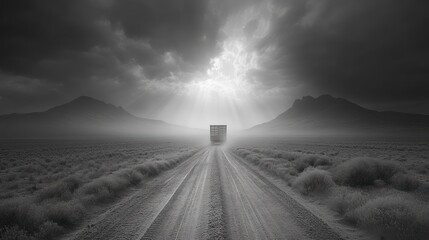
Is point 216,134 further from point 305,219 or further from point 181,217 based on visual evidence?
point 305,219

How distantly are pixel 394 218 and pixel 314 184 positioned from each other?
14.4ft

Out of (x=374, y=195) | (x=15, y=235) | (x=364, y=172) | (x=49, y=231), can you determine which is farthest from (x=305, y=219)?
(x=15, y=235)

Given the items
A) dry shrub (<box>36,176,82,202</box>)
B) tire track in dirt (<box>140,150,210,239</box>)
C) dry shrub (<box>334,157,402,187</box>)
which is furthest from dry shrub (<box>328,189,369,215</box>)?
dry shrub (<box>36,176,82,202</box>)

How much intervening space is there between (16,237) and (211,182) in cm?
829

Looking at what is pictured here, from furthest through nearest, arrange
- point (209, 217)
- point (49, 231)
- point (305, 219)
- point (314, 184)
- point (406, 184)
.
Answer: point (314, 184), point (406, 184), point (209, 217), point (305, 219), point (49, 231)

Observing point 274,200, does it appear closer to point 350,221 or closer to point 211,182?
point 350,221

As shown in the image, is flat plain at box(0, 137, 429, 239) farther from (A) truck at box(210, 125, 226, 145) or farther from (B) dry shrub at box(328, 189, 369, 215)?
(A) truck at box(210, 125, 226, 145)

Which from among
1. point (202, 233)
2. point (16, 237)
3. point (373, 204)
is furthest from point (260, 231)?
point (16, 237)

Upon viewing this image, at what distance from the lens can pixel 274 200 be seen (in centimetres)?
832

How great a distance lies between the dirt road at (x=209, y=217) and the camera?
541 centimetres

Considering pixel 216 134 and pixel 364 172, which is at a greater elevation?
pixel 216 134

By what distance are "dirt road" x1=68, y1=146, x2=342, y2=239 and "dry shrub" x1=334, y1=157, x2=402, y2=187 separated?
377 cm

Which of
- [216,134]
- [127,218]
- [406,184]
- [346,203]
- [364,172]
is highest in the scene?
[216,134]

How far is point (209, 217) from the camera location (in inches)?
256
